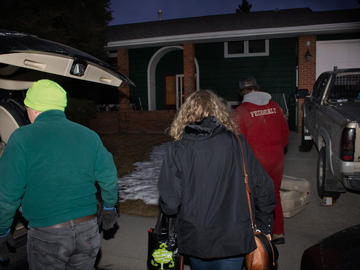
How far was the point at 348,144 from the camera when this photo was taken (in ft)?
15.3

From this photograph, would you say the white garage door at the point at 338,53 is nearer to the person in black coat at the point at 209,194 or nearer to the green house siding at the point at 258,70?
the green house siding at the point at 258,70

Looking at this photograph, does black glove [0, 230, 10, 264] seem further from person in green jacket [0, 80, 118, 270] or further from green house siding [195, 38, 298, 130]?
green house siding [195, 38, 298, 130]

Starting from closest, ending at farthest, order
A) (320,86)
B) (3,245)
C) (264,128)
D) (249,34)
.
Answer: (3,245) < (264,128) < (320,86) < (249,34)

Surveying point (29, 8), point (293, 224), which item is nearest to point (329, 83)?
point (293, 224)

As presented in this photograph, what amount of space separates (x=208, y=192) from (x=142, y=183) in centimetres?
535

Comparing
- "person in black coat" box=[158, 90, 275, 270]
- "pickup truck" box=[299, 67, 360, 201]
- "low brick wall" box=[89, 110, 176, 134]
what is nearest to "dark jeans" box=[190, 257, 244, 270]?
"person in black coat" box=[158, 90, 275, 270]

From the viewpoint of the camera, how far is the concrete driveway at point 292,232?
4062mm

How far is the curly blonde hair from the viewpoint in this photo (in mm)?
2414

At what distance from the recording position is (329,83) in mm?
6699

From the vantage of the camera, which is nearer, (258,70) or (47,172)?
(47,172)

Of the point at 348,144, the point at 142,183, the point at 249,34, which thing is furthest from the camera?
the point at 249,34

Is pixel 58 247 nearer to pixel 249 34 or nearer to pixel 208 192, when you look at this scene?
pixel 208 192

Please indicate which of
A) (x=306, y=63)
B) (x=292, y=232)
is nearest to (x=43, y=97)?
(x=292, y=232)

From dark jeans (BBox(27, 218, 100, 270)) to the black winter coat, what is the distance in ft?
2.12
